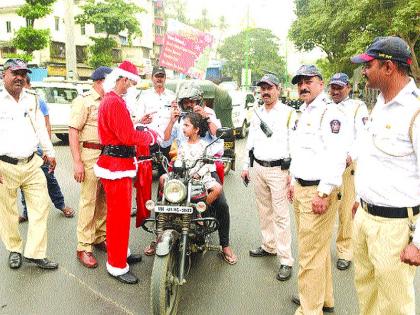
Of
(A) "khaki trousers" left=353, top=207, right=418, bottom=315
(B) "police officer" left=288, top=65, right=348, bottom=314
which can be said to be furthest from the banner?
(A) "khaki trousers" left=353, top=207, right=418, bottom=315

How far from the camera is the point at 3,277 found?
12.9 ft

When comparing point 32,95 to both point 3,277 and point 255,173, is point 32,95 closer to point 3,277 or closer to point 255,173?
point 3,277

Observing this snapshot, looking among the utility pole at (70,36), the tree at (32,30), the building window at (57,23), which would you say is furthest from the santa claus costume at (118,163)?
the building window at (57,23)

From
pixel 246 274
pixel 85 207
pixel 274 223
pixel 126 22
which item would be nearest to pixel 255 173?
pixel 274 223

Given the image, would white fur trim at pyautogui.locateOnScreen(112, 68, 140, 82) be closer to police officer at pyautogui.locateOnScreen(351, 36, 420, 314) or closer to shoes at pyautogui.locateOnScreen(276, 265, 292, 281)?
police officer at pyautogui.locateOnScreen(351, 36, 420, 314)

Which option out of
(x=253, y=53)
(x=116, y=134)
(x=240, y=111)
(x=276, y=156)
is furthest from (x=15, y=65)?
(x=253, y=53)

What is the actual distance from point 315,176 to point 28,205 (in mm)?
2855

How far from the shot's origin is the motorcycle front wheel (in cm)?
298

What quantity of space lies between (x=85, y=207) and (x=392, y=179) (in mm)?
3087

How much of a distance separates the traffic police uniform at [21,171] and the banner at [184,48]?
3.10 metres

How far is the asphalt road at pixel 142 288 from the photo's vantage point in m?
3.46

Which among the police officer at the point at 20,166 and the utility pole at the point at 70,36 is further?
the utility pole at the point at 70,36

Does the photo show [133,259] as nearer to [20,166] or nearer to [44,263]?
[44,263]

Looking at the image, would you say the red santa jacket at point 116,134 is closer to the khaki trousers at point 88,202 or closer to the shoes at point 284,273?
the khaki trousers at point 88,202
